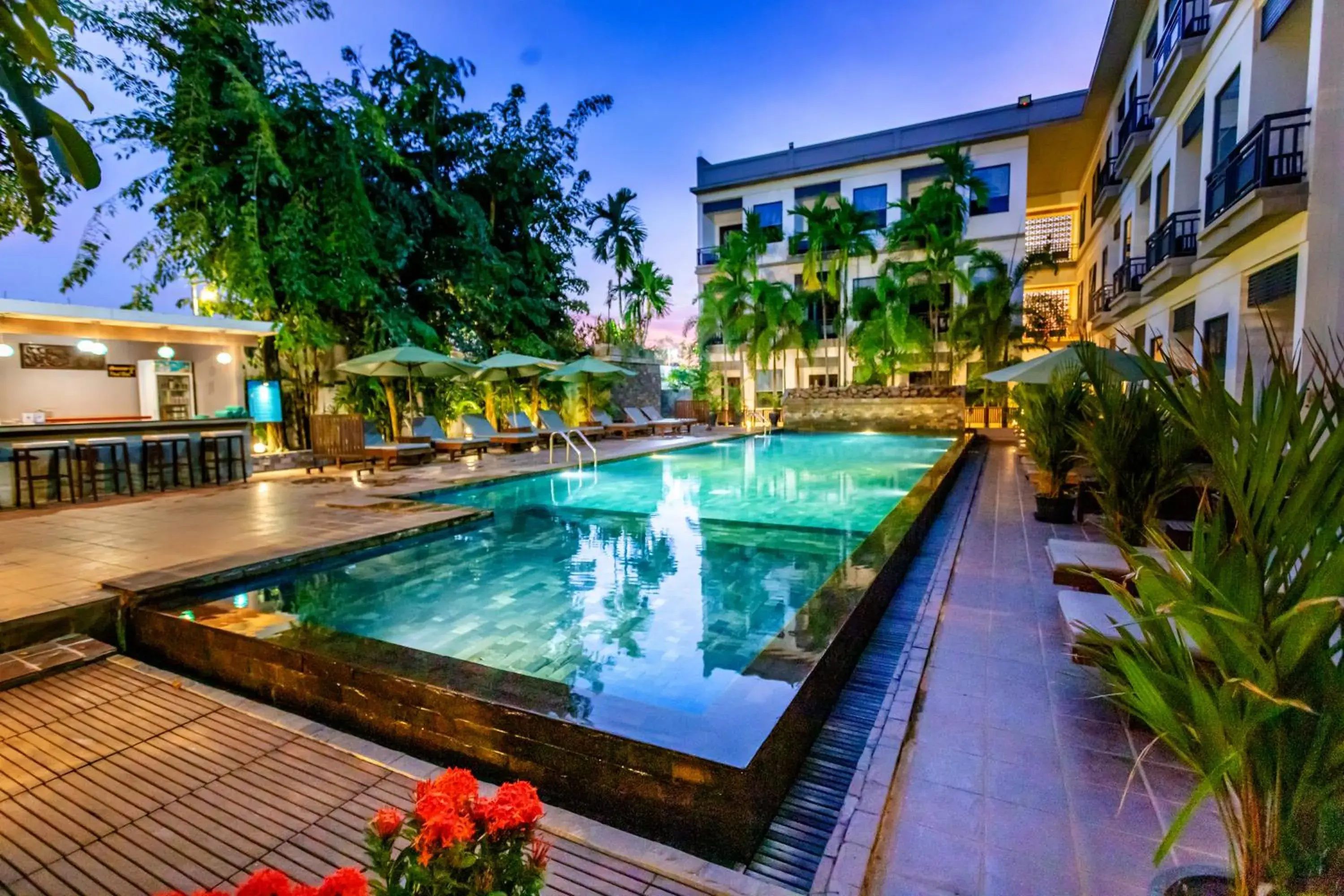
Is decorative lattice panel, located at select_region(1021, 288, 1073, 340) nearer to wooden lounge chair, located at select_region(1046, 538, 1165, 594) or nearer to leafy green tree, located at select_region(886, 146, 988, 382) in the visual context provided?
leafy green tree, located at select_region(886, 146, 988, 382)

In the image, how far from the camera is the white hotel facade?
22.9ft

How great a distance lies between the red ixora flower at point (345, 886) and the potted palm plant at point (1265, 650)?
1428mm

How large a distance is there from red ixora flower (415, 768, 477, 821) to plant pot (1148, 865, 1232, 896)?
1.59 m

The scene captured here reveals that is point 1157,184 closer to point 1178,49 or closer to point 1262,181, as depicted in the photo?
point 1178,49

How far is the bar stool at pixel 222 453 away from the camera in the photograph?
9.43 metres

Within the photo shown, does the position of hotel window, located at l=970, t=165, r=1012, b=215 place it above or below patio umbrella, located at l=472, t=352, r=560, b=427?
above

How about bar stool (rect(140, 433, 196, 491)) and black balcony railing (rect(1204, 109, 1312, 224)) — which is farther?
bar stool (rect(140, 433, 196, 491))

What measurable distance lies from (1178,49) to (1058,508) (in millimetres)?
9067

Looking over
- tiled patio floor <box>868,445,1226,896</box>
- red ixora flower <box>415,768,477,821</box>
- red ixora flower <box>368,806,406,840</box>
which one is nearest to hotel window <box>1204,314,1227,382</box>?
tiled patio floor <box>868,445,1226,896</box>

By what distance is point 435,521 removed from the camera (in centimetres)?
620

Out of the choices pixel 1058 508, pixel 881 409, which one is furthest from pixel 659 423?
pixel 1058 508

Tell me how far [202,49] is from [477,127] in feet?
20.5

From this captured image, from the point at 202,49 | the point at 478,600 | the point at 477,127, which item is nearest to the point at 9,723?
the point at 478,600

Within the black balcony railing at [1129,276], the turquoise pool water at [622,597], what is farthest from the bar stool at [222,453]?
the black balcony railing at [1129,276]
